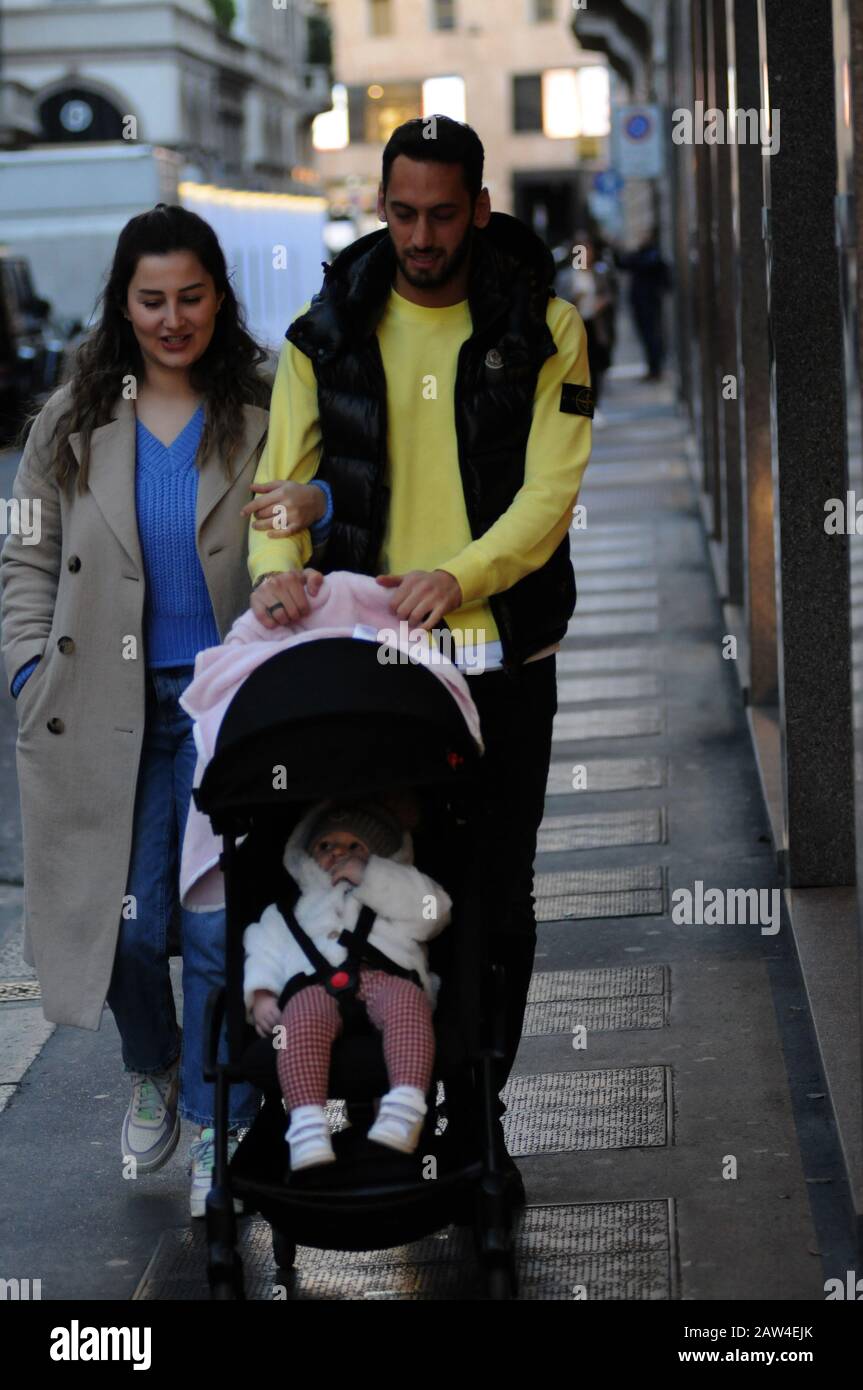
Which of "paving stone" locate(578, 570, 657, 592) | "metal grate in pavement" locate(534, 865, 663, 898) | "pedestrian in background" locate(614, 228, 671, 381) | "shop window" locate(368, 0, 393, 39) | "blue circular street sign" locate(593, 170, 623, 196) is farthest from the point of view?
"shop window" locate(368, 0, 393, 39)

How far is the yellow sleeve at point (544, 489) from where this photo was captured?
422 centimetres

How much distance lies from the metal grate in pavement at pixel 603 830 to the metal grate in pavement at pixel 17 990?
1928 mm

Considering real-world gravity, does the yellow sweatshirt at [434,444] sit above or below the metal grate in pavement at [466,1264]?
above

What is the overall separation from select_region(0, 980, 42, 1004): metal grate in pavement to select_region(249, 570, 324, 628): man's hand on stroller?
2750mm

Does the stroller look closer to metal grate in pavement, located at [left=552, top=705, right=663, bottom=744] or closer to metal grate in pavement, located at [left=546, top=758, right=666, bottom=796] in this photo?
metal grate in pavement, located at [left=546, top=758, right=666, bottom=796]

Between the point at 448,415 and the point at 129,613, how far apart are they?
85 centimetres

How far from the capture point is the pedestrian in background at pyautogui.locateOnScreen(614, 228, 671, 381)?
1096 inches

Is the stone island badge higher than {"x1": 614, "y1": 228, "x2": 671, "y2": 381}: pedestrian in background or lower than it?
lower

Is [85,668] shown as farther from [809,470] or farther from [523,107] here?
[523,107]

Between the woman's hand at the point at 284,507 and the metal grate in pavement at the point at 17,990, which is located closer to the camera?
the woman's hand at the point at 284,507

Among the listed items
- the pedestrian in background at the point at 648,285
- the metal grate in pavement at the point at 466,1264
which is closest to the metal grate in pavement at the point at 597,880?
the metal grate in pavement at the point at 466,1264

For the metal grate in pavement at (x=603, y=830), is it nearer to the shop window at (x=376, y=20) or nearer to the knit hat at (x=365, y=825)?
the knit hat at (x=365, y=825)

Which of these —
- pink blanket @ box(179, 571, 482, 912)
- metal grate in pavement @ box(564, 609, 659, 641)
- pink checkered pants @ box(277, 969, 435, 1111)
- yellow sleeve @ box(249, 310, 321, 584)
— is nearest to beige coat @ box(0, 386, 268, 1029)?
yellow sleeve @ box(249, 310, 321, 584)
